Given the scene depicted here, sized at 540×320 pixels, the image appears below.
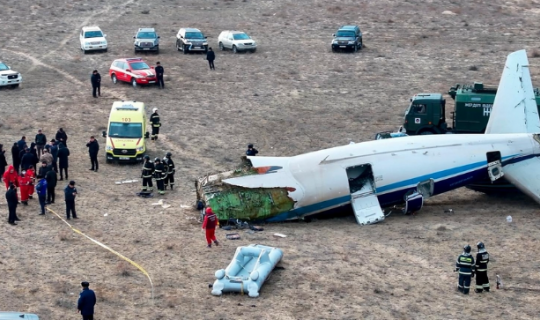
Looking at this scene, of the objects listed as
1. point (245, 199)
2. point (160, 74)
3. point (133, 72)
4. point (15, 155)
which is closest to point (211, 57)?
point (160, 74)

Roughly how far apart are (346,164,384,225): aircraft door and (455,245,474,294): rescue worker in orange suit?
6.65 m

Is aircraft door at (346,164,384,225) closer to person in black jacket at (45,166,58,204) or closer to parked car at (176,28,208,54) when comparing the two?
person in black jacket at (45,166,58,204)

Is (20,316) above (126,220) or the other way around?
above

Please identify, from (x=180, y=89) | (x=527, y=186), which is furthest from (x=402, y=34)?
(x=527, y=186)

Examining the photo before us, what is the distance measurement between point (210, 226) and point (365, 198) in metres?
6.21

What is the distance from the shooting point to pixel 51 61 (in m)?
55.8

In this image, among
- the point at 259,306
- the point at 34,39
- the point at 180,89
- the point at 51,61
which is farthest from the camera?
the point at 34,39

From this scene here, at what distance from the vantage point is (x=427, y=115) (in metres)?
39.1

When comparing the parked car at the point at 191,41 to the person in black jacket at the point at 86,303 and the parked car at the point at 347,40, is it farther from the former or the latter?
the person in black jacket at the point at 86,303

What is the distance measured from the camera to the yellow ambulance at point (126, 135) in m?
Answer: 37.3

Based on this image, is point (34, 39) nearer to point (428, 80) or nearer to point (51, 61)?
point (51, 61)

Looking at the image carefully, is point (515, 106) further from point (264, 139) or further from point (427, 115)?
point (264, 139)

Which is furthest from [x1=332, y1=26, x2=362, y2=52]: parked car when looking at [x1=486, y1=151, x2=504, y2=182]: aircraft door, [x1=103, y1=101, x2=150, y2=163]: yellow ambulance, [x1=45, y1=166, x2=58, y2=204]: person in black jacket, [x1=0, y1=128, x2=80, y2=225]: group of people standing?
[x1=45, y1=166, x2=58, y2=204]: person in black jacket

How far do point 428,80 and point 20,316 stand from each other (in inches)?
1391
